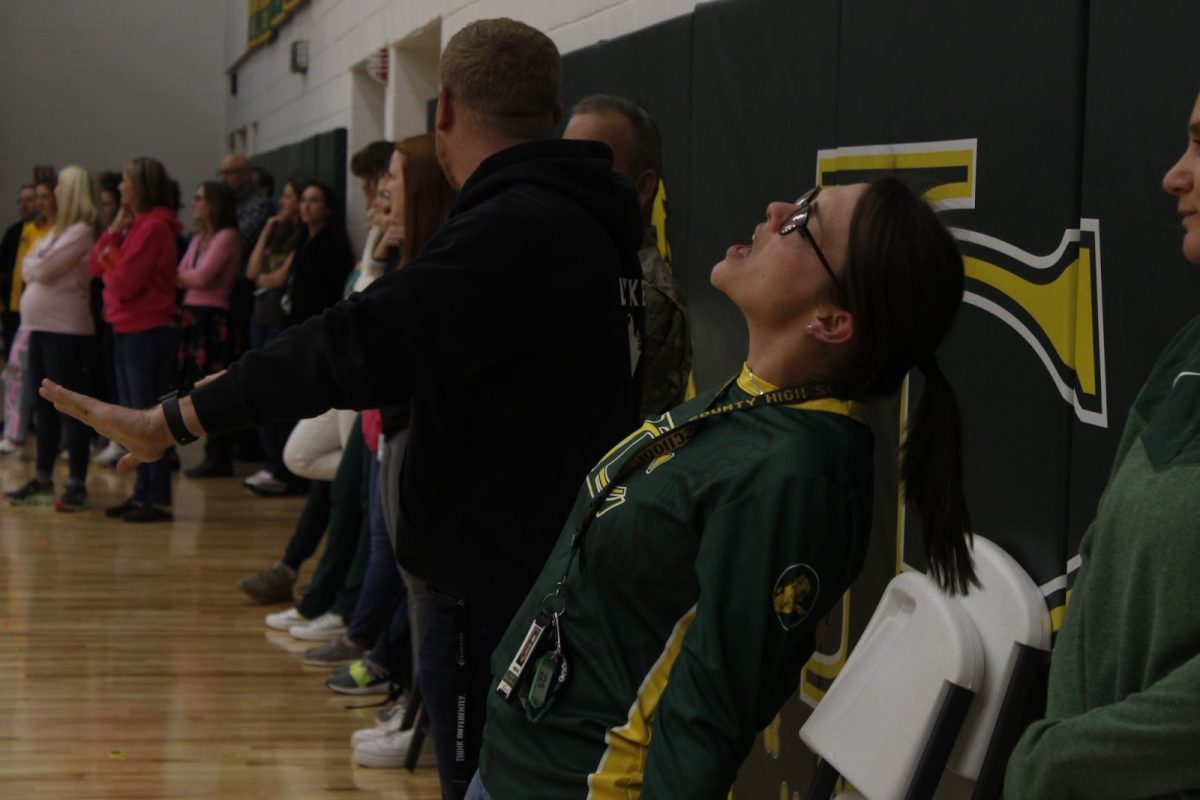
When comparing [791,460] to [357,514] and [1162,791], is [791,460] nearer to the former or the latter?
[1162,791]

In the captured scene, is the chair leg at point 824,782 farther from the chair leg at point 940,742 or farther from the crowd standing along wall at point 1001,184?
the crowd standing along wall at point 1001,184

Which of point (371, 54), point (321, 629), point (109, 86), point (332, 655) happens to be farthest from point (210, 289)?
point (109, 86)

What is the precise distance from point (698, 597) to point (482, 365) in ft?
2.17

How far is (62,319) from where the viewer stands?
6.94 metres

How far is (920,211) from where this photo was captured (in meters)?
1.45

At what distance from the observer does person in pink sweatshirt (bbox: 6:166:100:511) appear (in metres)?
6.93

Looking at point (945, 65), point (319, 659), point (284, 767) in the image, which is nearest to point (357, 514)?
point (319, 659)

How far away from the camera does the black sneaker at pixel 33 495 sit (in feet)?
23.2

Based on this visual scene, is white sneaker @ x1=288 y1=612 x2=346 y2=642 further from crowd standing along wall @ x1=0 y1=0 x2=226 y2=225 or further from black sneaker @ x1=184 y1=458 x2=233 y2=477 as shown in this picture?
crowd standing along wall @ x1=0 y1=0 x2=226 y2=225

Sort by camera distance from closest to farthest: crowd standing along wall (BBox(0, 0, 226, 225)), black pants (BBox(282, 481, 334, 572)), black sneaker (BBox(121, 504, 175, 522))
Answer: black pants (BBox(282, 481, 334, 572)) → black sneaker (BBox(121, 504, 175, 522)) → crowd standing along wall (BBox(0, 0, 226, 225))

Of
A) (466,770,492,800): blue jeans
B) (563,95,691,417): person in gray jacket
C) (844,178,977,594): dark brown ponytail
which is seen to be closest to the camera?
(844,178,977,594): dark brown ponytail

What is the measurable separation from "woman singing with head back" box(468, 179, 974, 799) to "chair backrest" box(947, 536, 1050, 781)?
356 mm

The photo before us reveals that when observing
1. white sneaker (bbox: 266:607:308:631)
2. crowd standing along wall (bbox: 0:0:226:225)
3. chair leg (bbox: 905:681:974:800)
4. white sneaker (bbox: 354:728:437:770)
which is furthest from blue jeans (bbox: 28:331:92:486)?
crowd standing along wall (bbox: 0:0:226:225)

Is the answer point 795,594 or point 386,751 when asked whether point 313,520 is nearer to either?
point 386,751
